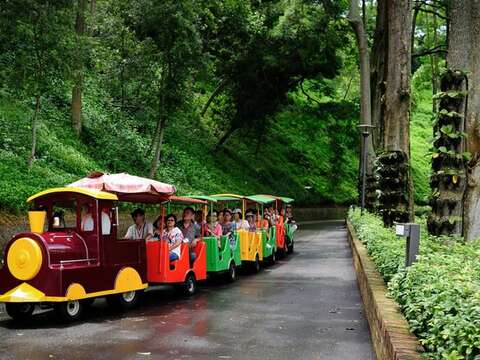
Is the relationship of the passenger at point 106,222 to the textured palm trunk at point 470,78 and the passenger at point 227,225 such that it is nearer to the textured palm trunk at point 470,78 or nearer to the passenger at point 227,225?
the passenger at point 227,225

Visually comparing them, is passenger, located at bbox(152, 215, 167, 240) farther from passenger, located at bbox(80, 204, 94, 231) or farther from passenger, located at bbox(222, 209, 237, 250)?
passenger, located at bbox(222, 209, 237, 250)

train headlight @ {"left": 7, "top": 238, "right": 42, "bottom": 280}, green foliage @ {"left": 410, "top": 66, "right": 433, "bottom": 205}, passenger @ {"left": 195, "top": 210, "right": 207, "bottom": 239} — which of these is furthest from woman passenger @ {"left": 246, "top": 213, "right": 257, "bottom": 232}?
green foliage @ {"left": 410, "top": 66, "right": 433, "bottom": 205}

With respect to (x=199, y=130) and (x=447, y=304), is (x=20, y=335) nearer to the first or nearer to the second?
(x=447, y=304)

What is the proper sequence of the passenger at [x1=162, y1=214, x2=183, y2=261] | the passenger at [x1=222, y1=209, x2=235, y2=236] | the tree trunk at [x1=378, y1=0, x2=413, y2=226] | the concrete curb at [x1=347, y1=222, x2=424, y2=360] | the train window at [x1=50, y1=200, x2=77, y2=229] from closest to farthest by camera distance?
1. the concrete curb at [x1=347, y1=222, x2=424, y2=360]
2. the train window at [x1=50, y1=200, x2=77, y2=229]
3. the passenger at [x1=162, y1=214, x2=183, y2=261]
4. the tree trunk at [x1=378, y1=0, x2=413, y2=226]
5. the passenger at [x1=222, y1=209, x2=235, y2=236]

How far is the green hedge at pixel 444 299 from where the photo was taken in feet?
15.1

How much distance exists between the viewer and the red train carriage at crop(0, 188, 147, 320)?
10.3m

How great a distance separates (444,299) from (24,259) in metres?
6.96

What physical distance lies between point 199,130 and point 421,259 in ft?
107

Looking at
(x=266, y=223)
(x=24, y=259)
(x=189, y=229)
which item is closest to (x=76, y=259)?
(x=24, y=259)

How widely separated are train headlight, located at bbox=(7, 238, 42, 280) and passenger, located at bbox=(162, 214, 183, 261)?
3.55 meters

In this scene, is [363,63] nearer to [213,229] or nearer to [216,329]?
[213,229]

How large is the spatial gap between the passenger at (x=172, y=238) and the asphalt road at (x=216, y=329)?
931 millimetres

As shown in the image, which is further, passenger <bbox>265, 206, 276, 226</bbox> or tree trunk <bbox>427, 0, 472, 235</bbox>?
passenger <bbox>265, 206, 276, 226</bbox>

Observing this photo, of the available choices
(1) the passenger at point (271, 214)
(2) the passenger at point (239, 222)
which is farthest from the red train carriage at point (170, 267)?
(1) the passenger at point (271, 214)
